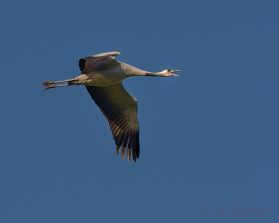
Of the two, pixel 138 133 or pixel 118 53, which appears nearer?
pixel 118 53

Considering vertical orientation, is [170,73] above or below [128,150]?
above

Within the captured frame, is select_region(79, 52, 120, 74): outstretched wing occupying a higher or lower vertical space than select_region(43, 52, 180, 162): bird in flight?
higher

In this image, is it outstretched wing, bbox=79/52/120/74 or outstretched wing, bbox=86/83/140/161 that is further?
outstretched wing, bbox=86/83/140/161

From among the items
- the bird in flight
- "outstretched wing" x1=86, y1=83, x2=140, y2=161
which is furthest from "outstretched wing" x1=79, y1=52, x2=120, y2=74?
"outstretched wing" x1=86, y1=83, x2=140, y2=161

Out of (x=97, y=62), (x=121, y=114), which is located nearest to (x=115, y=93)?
(x=121, y=114)

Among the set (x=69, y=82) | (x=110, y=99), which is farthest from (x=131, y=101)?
(x=69, y=82)

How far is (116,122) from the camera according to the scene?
22.6 meters

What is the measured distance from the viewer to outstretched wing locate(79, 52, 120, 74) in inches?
779

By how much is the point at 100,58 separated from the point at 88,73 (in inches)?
38.4

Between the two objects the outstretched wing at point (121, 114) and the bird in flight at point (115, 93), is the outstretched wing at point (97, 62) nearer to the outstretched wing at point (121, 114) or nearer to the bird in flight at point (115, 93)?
the bird in flight at point (115, 93)

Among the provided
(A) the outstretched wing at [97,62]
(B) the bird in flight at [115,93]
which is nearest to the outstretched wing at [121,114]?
(B) the bird in flight at [115,93]

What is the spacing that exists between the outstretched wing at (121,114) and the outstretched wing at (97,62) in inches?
50.6

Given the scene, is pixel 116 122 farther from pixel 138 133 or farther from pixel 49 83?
pixel 49 83

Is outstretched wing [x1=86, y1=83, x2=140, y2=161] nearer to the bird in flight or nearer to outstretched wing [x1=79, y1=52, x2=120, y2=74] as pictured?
the bird in flight
